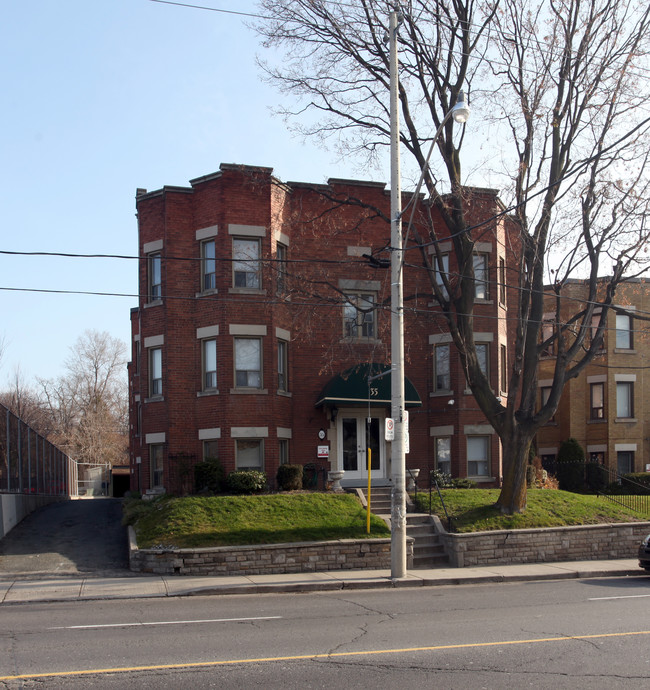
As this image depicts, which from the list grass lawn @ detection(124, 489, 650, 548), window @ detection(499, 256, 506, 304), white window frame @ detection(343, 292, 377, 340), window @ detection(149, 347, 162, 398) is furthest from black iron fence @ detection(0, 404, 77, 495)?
window @ detection(499, 256, 506, 304)

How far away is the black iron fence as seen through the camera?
2175cm

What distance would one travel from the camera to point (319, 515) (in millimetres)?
19750

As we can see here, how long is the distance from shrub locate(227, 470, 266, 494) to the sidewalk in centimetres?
533

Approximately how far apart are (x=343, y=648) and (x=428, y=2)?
17807mm

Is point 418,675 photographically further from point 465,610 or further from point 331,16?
point 331,16

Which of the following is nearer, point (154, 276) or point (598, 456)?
point (154, 276)

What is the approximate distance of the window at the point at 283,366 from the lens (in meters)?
24.9

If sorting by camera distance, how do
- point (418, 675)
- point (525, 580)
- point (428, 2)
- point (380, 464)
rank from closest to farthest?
point (418, 675)
point (525, 580)
point (428, 2)
point (380, 464)

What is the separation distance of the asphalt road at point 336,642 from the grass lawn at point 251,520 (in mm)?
4032

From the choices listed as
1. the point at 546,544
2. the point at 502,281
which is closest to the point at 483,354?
the point at 502,281

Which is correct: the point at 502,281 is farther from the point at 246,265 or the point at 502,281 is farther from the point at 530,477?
the point at 246,265

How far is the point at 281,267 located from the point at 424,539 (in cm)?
967

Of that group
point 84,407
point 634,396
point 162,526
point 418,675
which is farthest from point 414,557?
point 84,407

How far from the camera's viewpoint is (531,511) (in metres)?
21.0
